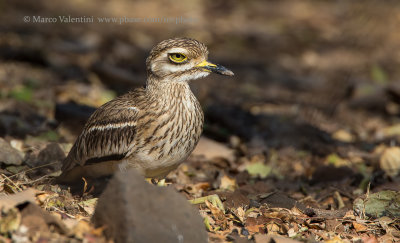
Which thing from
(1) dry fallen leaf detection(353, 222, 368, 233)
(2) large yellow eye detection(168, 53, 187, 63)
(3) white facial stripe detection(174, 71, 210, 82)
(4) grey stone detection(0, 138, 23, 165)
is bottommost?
(1) dry fallen leaf detection(353, 222, 368, 233)

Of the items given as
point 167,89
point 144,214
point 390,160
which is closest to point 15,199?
point 144,214

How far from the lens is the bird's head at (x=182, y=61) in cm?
539

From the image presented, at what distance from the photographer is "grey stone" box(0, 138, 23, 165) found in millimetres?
5711

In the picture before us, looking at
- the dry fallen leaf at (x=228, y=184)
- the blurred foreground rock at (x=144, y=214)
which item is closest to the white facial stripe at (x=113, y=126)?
the dry fallen leaf at (x=228, y=184)

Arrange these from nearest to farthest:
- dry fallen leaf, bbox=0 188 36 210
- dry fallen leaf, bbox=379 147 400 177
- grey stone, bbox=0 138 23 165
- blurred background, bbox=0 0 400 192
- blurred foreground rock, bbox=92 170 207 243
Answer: blurred foreground rock, bbox=92 170 207 243 → dry fallen leaf, bbox=0 188 36 210 → grey stone, bbox=0 138 23 165 → dry fallen leaf, bbox=379 147 400 177 → blurred background, bbox=0 0 400 192

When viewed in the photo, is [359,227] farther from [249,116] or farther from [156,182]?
[249,116]

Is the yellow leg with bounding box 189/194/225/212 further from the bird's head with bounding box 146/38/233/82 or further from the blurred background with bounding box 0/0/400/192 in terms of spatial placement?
the blurred background with bounding box 0/0/400/192

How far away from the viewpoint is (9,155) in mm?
5777

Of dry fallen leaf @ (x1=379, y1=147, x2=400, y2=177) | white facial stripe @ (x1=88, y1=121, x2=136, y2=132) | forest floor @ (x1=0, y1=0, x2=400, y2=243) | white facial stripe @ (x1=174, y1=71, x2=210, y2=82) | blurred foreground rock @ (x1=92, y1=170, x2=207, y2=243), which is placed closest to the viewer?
blurred foreground rock @ (x1=92, y1=170, x2=207, y2=243)

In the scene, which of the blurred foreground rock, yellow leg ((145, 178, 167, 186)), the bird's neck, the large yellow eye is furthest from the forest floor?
the large yellow eye

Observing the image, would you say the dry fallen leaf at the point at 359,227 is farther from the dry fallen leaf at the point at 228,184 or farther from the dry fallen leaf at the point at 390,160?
the dry fallen leaf at the point at 390,160

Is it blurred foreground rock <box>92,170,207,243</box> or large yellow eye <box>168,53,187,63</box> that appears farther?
large yellow eye <box>168,53,187,63</box>

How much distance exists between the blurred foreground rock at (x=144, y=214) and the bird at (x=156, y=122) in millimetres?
1328

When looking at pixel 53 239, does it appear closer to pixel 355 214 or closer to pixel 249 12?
pixel 355 214
